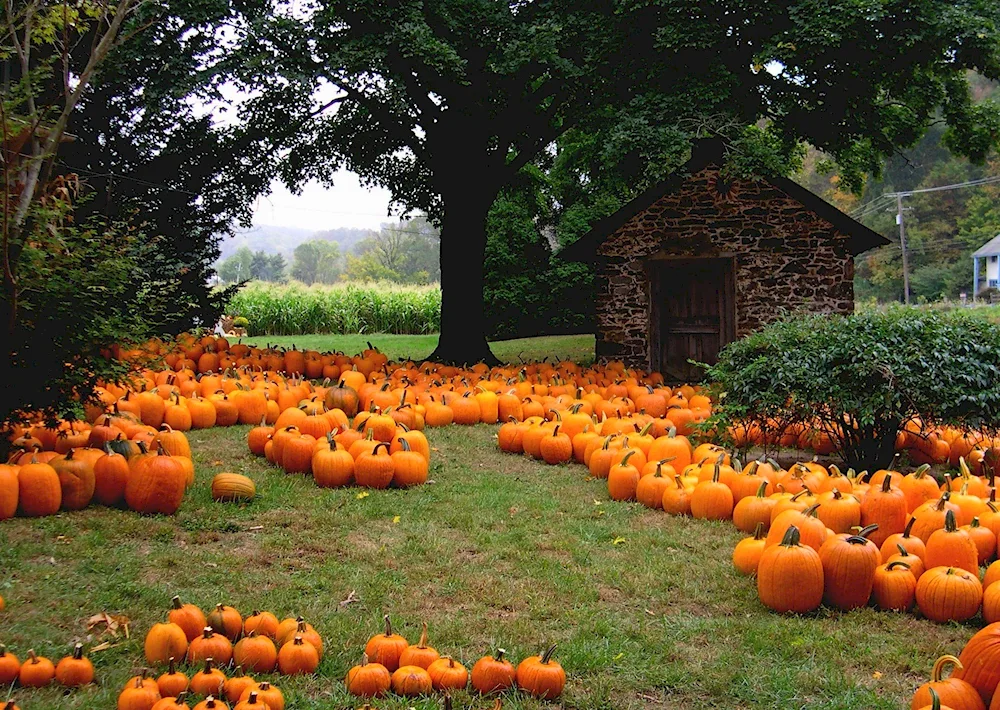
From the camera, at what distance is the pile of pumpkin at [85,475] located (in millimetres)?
6086

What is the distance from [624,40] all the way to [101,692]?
1227 centimetres

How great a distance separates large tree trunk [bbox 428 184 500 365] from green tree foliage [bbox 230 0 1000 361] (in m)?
0.03

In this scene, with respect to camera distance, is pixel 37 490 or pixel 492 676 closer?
pixel 492 676

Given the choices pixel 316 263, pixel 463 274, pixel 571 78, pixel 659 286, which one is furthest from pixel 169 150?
pixel 316 263

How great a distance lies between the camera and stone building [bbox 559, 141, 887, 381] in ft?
50.1

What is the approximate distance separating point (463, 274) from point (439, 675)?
44.9 ft

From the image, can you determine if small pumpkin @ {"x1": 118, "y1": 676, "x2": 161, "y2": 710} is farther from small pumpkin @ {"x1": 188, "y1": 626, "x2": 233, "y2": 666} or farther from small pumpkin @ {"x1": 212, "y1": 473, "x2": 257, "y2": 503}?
small pumpkin @ {"x1": 212, "y1": 473, "x2": 257, "y2": 503}

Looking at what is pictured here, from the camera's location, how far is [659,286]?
1630 cm

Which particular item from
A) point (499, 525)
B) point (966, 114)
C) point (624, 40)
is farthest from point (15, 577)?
point (966, 114)

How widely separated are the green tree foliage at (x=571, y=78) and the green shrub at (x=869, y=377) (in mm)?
5461

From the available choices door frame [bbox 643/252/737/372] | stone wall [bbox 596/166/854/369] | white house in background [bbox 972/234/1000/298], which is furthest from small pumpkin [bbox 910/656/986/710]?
white house in background [bbox 972/234/1000/298]

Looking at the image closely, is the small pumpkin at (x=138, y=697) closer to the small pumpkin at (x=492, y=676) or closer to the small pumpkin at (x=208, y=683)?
the small pumpkin at (x=208, y=683)

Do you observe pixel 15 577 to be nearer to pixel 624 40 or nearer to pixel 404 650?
pixel 404 650

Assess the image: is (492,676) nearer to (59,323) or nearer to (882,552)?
(882,552)
